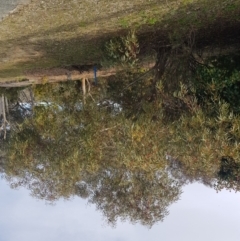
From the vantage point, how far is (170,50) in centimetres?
1400

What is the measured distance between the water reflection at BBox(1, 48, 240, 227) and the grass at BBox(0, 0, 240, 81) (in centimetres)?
138

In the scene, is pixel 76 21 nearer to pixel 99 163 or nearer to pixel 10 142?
pixel 99 163

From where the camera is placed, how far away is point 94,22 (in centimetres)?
1175

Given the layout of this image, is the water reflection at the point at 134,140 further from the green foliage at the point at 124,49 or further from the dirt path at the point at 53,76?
the green foliage at the point at 124,49

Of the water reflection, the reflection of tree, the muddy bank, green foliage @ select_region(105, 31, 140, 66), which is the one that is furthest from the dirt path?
the muddy bank

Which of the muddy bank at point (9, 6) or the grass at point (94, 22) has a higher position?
the grass at point (94, 22)

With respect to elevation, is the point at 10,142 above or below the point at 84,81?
below

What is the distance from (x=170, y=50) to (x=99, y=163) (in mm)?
4755

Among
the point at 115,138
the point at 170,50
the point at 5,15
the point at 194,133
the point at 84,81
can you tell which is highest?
the point at 84,81

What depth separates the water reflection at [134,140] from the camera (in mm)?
11289

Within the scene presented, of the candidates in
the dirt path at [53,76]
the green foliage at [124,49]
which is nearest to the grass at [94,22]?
the green foliage at [124,49]

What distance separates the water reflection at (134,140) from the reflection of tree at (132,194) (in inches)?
1.6

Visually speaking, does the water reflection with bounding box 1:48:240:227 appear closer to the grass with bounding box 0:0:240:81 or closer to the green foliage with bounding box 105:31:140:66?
the green foliage with bounding box 105:31:140:66

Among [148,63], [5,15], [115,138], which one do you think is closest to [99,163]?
[115,138]
